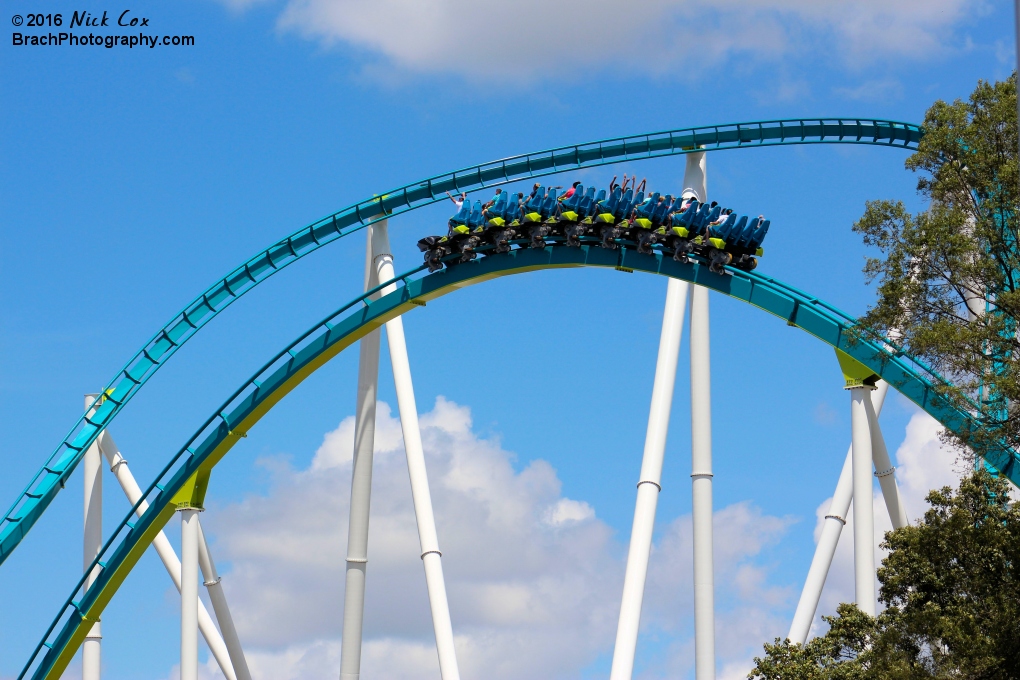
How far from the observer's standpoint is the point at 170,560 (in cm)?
1744

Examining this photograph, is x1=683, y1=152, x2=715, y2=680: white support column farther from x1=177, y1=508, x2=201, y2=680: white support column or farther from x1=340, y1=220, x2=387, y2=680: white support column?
x1=177, y1=508, x2=201, y2=680: white support column

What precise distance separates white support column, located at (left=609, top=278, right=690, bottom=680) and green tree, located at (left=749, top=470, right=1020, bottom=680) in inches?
65.0

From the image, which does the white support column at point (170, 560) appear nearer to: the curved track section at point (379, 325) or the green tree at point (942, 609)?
the curved track section at point (379, 325)

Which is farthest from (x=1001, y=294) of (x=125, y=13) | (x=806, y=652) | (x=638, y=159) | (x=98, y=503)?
(x=98, y=503)

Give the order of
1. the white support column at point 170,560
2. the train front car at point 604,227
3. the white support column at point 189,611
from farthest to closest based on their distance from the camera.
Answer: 1. the white support column at point 170,560
2. the white support column at point 189,611
3. the train front car at point 604,227

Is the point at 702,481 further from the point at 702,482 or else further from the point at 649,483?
the point at 649,483

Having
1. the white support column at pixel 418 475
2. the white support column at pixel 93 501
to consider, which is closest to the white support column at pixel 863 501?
the white support column at pixel 418 475

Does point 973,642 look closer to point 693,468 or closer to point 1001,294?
point 1001,294

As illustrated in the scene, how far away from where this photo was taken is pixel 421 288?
14.9 meters

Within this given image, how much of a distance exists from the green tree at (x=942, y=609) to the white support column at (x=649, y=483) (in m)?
1.65

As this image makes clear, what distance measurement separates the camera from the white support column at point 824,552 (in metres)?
13.6

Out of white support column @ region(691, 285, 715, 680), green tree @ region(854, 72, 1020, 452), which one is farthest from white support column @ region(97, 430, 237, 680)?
green tree @ region(854, 72, 1020, 452)

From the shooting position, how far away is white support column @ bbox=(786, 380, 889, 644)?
1357 centimetres

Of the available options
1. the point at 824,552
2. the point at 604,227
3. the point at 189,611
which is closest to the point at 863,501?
the point at 824,552
